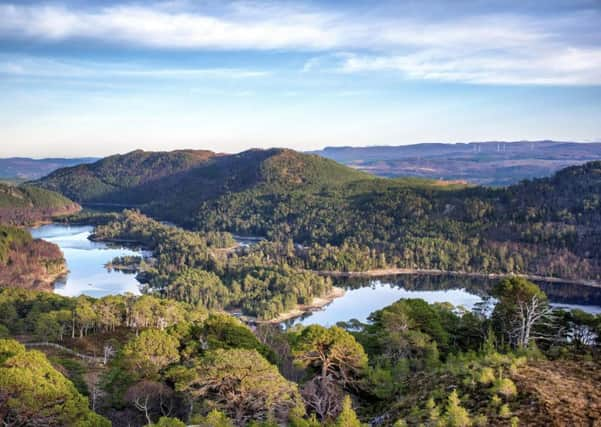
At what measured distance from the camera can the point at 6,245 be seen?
93375mm

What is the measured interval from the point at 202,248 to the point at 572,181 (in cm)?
7803

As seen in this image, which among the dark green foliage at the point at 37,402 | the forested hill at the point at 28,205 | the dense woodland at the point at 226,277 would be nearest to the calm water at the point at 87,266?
the dense woodland at the point at 226,277

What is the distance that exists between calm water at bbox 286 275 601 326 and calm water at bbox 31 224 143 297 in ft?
89.3

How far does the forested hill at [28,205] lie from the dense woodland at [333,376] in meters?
143

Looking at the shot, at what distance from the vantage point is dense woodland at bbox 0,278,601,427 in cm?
1580

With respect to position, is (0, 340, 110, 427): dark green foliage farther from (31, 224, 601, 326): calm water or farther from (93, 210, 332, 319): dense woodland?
(93, 210, 332, 319): dense woodland

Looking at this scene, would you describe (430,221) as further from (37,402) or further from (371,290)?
(37,402)

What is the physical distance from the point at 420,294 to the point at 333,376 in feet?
212

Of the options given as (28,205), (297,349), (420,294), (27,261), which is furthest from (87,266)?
(28,205)

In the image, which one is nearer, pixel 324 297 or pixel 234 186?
pixel 324 297

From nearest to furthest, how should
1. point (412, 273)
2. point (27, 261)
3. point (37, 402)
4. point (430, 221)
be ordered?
point (37, 402) → point (27, 261) → point (412, 273) → point (430, 221)

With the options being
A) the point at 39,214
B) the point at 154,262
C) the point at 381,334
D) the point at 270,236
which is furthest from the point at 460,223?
the point at 39,214

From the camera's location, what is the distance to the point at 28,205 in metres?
178

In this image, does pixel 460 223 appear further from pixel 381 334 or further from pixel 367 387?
pixel 367 387
